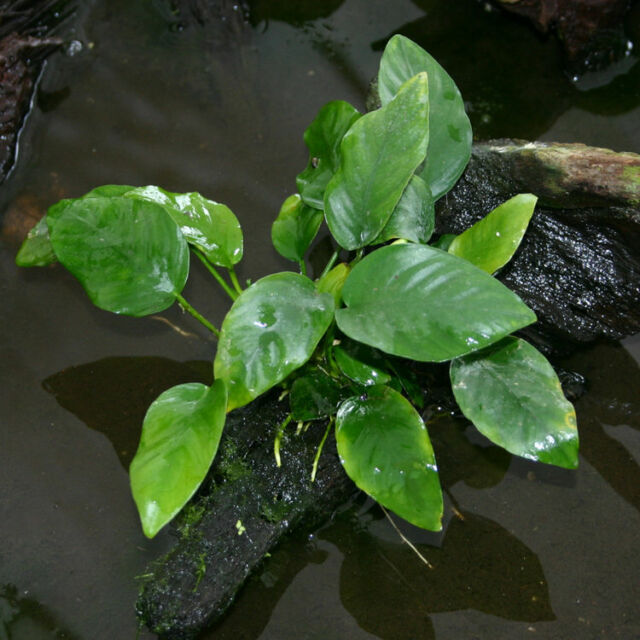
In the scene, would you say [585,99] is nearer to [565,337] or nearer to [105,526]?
[565,337]

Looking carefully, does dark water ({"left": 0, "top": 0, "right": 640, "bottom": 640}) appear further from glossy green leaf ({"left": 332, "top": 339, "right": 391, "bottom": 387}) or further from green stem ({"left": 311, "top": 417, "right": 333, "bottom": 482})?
glossy green leaf ({"left": 332, "top": 339, "right": 391, "bottom": 387})

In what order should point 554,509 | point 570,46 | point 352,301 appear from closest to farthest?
point 352,301
point 554,509
point 570,46

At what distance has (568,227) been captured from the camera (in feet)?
5.16

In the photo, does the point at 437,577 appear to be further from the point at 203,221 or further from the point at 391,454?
the point at 203,221

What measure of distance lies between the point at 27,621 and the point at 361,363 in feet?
3.03

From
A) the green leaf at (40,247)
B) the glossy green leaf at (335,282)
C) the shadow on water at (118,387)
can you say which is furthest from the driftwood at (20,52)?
the glossy green leaf at (335,282)

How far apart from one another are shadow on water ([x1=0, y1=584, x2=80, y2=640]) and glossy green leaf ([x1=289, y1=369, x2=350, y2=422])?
0.69m

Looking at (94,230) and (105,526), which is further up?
(94,230)

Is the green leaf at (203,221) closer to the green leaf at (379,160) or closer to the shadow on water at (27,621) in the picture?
the green leaf at (379,160)

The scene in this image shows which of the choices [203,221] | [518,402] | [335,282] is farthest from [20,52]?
[518,402]

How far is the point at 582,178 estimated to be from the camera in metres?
1.46

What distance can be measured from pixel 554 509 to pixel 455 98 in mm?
953

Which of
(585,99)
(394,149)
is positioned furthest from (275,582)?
(585,99)

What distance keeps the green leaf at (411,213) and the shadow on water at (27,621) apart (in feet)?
3.61
